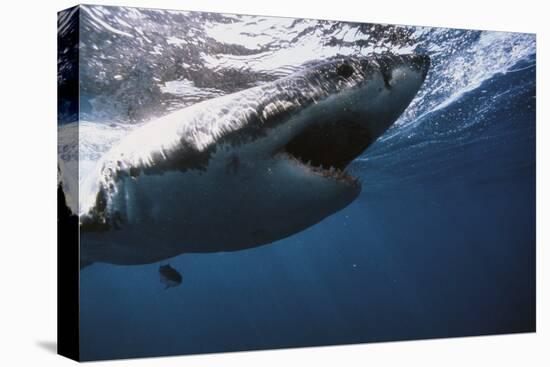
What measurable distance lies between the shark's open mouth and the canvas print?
0.9 inches

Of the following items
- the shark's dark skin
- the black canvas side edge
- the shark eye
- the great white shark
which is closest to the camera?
the great white shark

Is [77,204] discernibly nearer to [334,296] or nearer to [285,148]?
[285,148]

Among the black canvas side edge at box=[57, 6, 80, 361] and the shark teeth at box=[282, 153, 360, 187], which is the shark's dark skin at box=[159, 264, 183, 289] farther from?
the shark teeth at box=[282, 153, 360, 187]

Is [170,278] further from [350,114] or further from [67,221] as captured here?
[350,114]

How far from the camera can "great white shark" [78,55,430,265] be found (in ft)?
23.0

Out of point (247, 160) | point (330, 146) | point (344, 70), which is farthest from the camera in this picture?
point (330, 146)

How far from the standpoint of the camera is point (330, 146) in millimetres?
7531

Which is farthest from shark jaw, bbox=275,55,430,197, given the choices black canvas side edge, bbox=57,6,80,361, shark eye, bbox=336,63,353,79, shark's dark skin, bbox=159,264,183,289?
black canvas side edge, bbox=57,6,80,361

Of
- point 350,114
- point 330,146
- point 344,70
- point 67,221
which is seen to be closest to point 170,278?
point 67,221

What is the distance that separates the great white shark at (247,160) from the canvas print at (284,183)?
0.02 metres

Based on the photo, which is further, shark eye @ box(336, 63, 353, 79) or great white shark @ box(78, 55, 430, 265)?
shark eye @ box(336, 63, 353, 79)

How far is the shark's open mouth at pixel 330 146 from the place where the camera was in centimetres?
721

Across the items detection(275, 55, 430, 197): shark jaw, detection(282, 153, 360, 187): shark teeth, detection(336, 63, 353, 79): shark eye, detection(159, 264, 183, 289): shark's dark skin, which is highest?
detection(336, 63, 353, 79): shark eye

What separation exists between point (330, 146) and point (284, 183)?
2.11 ft
